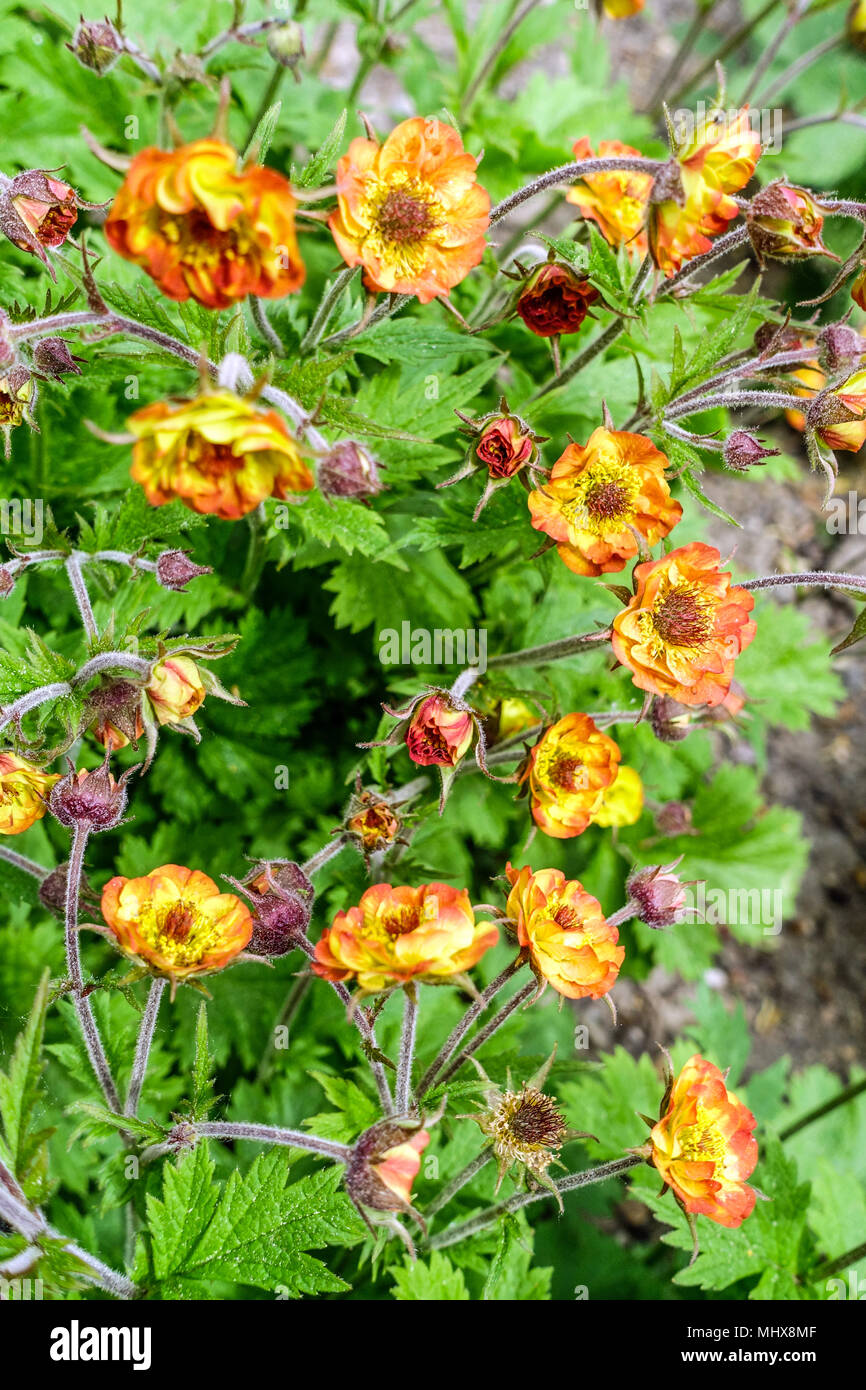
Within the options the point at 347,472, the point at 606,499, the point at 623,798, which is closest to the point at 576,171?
the point at 606,499

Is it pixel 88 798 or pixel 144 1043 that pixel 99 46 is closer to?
pixel 88 798

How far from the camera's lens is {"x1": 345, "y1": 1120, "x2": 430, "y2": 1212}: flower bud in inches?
62.5

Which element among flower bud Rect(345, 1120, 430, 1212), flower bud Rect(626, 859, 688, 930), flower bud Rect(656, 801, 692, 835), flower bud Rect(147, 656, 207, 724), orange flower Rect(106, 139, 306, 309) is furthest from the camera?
flower bud Rect(656, 801, 692, 835)

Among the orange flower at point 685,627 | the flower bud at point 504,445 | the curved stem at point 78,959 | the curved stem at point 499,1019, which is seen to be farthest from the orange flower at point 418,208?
the curved stem at point 499,1019

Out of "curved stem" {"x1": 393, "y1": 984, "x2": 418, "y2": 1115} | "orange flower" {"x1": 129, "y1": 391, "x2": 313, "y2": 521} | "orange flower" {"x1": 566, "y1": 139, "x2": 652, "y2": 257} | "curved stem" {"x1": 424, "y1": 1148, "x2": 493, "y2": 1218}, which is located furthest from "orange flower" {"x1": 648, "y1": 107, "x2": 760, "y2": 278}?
"curved stem" {"x1": 424, "y1": 1148, "x2": 493, "y2": 1218}

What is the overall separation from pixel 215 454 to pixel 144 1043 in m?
1.03

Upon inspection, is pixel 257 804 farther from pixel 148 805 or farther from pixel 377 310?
pixel 377 310

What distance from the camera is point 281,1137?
168 cm

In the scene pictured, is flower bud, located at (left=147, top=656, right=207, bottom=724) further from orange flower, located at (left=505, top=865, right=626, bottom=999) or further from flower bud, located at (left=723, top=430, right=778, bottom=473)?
flower bud, located at (left=723, top=430, right=778, bottom=473)

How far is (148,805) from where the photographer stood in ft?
9.06

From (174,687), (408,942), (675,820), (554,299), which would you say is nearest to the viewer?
(408,942)

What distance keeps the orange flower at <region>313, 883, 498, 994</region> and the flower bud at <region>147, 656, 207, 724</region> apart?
1.40 feet
